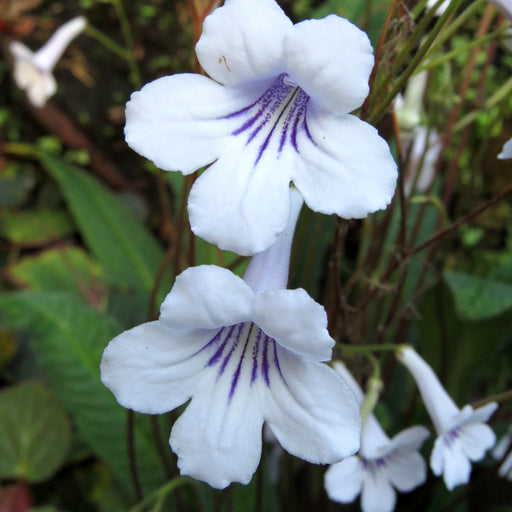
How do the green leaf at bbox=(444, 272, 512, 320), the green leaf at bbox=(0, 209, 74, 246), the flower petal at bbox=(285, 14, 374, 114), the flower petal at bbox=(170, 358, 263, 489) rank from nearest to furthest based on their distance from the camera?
the flower petal at bbox=(285, 14, 374, 114), the flower petal at bbox=(170, 358, 263, 489), the green leaf at bbox=(444, 272, 512, 320), the green leaf at bbox=(0, 209, 74, 246)

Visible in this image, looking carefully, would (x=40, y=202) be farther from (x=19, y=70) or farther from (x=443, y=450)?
(x=443, y=450)

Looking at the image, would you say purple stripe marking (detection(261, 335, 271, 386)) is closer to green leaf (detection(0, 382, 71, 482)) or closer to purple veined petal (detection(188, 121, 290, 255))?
purple veined petal (detection(188, 121, 290, 255))

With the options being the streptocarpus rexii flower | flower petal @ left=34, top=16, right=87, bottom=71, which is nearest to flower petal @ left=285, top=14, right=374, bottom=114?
the streptocarpus rexii flower

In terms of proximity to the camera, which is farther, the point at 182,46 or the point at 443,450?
the point at 182,46

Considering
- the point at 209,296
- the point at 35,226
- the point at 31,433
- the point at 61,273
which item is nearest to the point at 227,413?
the point at 209,296

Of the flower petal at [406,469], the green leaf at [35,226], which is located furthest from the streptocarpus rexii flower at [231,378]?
the green leaf at [35,226]

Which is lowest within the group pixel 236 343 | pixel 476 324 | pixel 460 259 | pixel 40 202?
pixel 40 202

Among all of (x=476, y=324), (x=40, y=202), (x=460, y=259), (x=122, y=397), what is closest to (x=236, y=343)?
(x=122, y=397)
